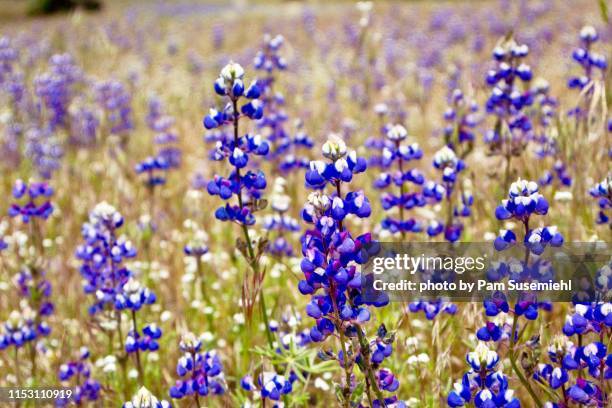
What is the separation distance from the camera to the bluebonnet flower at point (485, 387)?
197 cm

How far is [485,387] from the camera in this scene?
2.04 metres

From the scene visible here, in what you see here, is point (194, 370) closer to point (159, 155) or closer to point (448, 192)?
point (448, 192)

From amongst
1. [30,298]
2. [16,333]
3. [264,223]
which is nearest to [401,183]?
[264,223]

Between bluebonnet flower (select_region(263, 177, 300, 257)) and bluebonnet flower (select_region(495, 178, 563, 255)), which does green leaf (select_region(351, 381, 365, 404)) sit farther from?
bluebonnet flower (select_region(263, 177, 300, 257))

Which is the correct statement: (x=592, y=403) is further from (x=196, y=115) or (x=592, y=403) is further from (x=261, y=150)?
(x=196, y=115)

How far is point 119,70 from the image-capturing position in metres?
10.8

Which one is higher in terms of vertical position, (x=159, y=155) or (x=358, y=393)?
(x=159, y=155)

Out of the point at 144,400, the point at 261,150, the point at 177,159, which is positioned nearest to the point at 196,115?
the point at 177,159

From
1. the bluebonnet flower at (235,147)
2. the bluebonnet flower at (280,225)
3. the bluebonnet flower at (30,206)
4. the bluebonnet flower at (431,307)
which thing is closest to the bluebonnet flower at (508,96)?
the bluebonnet flower at (431,307)

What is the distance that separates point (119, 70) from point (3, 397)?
27.8 ft

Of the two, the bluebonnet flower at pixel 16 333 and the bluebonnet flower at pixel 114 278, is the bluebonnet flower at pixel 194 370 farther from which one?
the bluebonnet flower at pixel 16 333

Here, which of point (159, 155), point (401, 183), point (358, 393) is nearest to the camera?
point (358, 393)

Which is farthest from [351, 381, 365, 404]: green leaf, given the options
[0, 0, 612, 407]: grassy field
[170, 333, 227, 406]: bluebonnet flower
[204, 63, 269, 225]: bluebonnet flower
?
[204, 63, 269, 225]: bluebonnet flower

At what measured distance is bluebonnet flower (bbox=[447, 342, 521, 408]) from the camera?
1.97 meters
